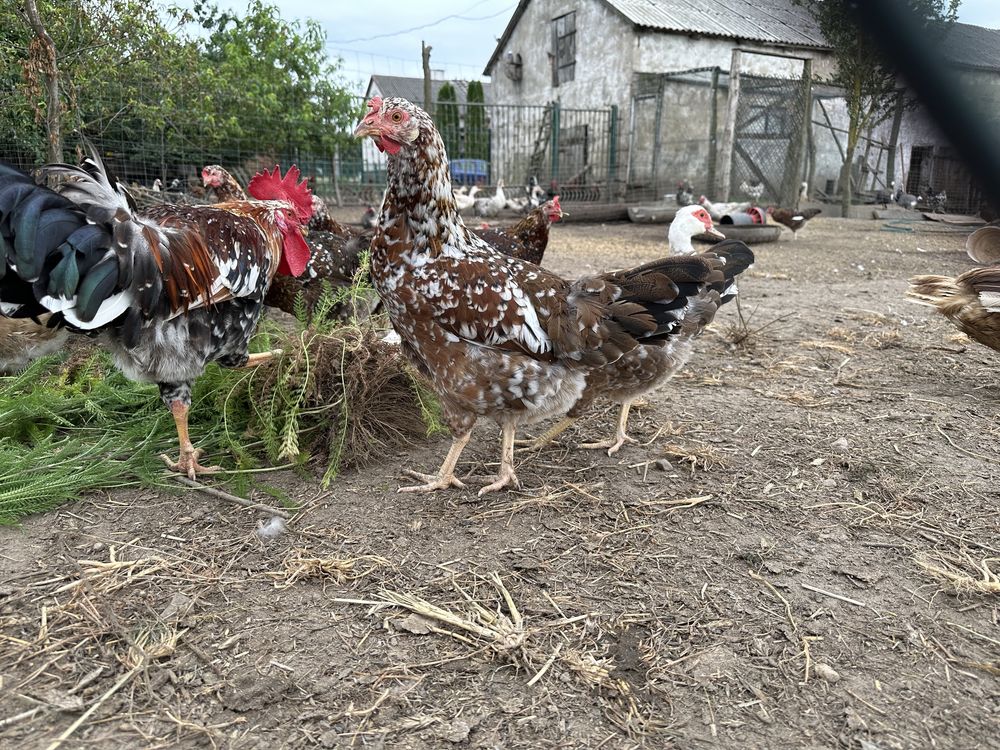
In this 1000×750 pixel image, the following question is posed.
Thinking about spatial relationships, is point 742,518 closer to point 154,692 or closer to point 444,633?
point 444,633

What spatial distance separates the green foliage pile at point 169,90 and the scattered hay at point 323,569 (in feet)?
13.8

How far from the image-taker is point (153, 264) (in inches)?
114

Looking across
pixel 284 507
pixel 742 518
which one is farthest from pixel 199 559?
pixel 742 518

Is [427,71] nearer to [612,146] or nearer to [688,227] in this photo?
[612,146]

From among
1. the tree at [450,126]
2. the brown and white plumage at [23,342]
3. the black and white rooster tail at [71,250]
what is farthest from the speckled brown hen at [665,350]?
the tree at [450,126]

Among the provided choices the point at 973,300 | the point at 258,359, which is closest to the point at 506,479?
the point at 258,359

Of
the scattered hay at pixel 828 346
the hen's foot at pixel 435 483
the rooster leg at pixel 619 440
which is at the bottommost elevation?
the hen's foot at pixel 435 483

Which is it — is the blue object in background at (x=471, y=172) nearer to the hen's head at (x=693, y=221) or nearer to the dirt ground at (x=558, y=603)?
the hen's head at (x=693, y=221)

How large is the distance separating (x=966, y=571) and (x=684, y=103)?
16538mm

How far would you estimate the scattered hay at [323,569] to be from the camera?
238cm

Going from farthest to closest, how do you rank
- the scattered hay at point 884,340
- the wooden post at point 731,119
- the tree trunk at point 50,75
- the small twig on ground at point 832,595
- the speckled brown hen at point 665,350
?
the wooden post at point 731,119 < the scattered hay at point 884,340 < the tree trunk at point 50,75 < the speckled brown hen at point 665,350 < the small twig on ground at point 832,595

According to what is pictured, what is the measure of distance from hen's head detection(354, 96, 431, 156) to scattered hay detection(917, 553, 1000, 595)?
2751mm

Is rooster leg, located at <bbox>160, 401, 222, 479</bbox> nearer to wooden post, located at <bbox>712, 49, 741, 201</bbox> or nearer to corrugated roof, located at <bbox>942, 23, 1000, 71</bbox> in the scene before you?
corrugated roof, located at <bbox>942, 23, 1000, 71</bbox>

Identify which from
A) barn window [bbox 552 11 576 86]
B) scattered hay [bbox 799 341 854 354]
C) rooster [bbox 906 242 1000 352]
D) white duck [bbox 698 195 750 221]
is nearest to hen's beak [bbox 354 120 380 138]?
rooster [bbox 906 242 1000 352]
